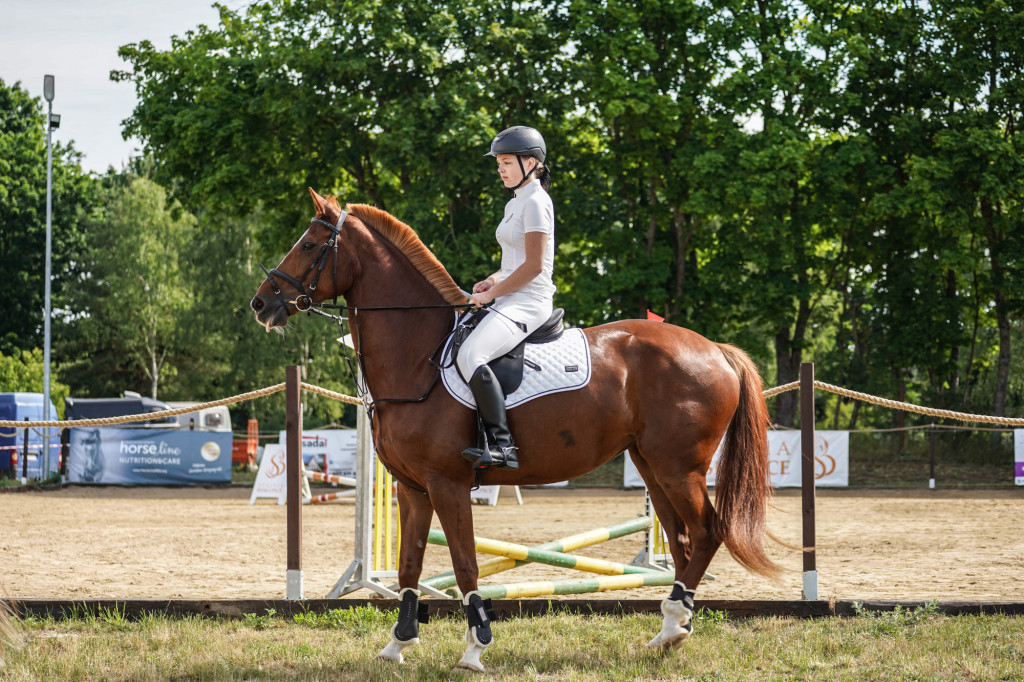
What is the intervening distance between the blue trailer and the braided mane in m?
19.9

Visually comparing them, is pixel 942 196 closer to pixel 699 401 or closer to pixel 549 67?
pixel 549 67

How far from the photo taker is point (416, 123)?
68.4ft

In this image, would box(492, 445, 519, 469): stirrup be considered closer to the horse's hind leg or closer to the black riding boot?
the black riding boot

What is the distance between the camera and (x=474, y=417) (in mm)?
4988

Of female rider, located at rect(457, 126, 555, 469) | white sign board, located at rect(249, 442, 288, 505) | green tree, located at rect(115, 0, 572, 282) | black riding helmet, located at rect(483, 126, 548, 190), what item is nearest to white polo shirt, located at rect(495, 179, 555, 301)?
female rider, located at rect(457, 126, 555, 469)

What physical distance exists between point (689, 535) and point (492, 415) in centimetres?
160

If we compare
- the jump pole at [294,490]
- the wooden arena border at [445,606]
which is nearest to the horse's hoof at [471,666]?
the wooden arena border at [445,606]

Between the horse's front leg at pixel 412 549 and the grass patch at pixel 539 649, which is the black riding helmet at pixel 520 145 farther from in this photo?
the grass patch at pixel 539 649

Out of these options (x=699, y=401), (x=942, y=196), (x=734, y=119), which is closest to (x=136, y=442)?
(x=734, y=119)

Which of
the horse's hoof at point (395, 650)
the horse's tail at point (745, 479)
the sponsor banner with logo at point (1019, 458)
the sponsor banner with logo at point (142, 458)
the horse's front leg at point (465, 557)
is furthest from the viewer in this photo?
the sponsor banner with logo at point (142, 458)

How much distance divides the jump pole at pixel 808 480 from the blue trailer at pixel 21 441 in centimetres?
2062

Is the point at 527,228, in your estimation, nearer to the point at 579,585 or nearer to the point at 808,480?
the point at 579,585

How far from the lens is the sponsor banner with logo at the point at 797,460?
Answer: 1842 centimetres

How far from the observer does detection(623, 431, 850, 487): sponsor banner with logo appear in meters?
18.4
